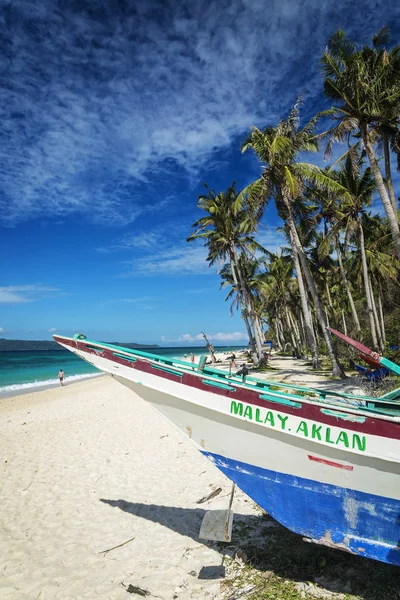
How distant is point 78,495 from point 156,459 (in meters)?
1.96

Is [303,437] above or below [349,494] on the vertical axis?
above

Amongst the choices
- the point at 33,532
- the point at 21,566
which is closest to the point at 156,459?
the point at 33,532

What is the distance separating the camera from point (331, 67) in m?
11.5

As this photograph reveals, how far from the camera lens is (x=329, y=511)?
349cm

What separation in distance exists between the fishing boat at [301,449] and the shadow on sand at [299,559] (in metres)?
0.29

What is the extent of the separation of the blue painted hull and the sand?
1020mm

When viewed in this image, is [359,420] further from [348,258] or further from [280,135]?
[348,258]

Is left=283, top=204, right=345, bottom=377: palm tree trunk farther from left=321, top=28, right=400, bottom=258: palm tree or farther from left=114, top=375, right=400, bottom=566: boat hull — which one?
left=114, top=375, right=400, bottom=566: boat hull

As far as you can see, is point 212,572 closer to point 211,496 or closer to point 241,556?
point 241,556

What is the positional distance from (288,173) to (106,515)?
1456cm

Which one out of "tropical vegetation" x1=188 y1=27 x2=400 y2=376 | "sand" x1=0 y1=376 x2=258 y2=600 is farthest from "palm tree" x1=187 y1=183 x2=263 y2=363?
"sand" x1=0 y1=376 x2=258 y2=600

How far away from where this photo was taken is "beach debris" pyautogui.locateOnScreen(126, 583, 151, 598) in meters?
3.47

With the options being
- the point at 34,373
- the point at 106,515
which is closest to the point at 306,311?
the point at 106,515

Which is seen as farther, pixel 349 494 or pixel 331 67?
pixel 331 67
